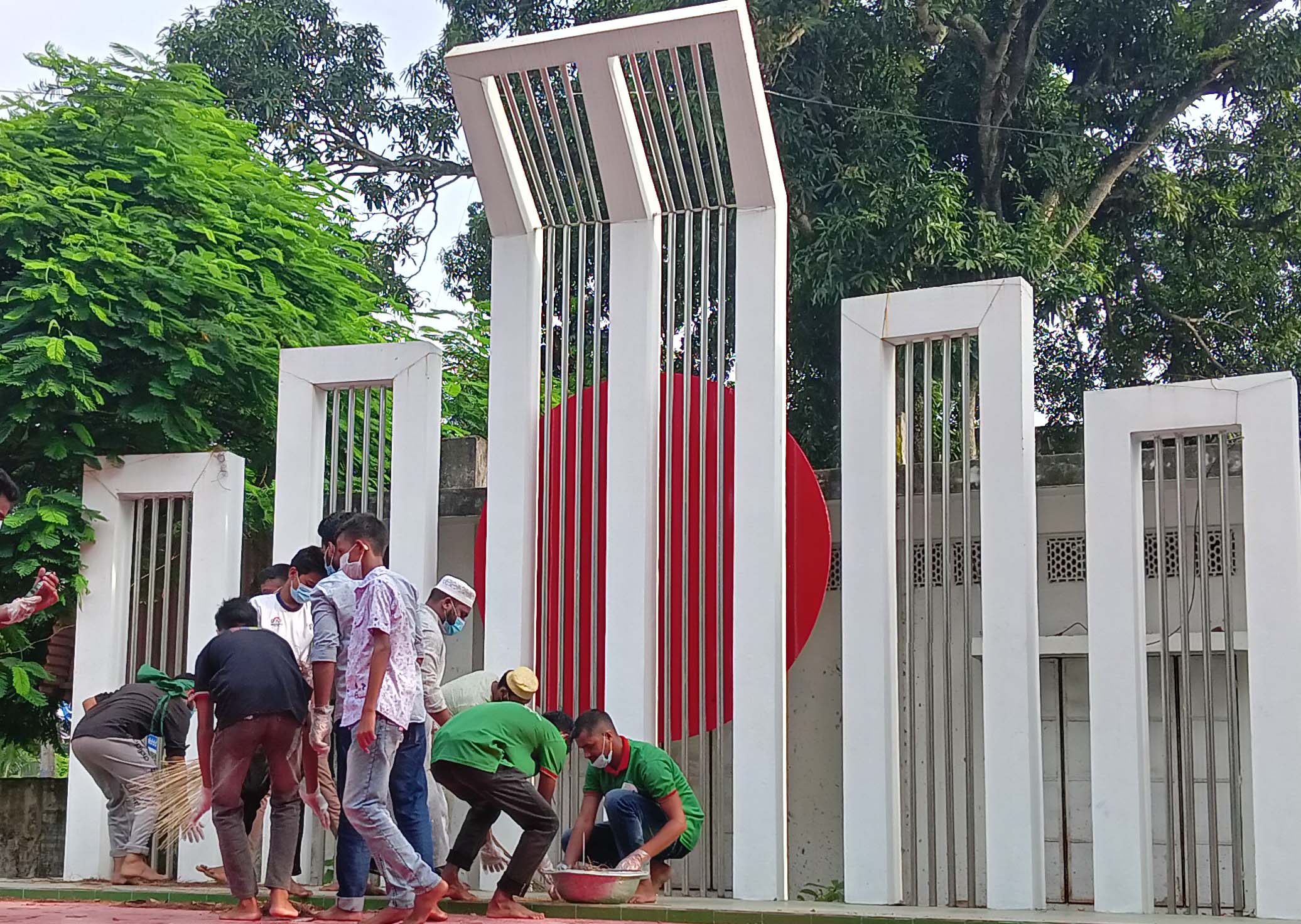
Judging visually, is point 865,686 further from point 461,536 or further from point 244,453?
point 244,453

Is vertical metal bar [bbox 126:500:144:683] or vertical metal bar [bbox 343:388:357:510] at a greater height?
A: vertical metal bar [bbox 343:388:357:510]

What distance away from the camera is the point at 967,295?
8195mm

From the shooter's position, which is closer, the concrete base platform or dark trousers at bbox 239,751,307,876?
the concrete base platform

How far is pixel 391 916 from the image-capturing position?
6.18 metres

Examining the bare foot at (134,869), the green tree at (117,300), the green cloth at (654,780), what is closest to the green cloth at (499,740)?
the green cloth at (654,780)

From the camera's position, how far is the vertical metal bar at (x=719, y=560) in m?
8.41

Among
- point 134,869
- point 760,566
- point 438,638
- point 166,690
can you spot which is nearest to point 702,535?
point 760,566

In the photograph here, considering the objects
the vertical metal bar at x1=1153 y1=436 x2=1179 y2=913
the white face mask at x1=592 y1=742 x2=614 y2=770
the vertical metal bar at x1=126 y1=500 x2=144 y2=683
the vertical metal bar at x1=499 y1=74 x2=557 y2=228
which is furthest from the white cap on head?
the vertical metal bar at x1=1153 y1=436 x2=1179 y2=913

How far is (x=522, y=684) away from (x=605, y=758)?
0.54m

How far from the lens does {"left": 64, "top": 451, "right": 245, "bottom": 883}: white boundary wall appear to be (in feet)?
31.0

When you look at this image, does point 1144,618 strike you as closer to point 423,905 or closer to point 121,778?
point 423,905

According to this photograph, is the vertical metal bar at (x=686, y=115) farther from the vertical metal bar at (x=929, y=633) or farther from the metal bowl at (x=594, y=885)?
the metal bowl at (x=594, y=885)

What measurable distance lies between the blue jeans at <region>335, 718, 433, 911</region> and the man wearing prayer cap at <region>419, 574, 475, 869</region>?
2.06 ft

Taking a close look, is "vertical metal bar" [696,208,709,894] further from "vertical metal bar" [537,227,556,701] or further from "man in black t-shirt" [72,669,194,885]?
"man in black t-shirt" [72,669,194,885]
